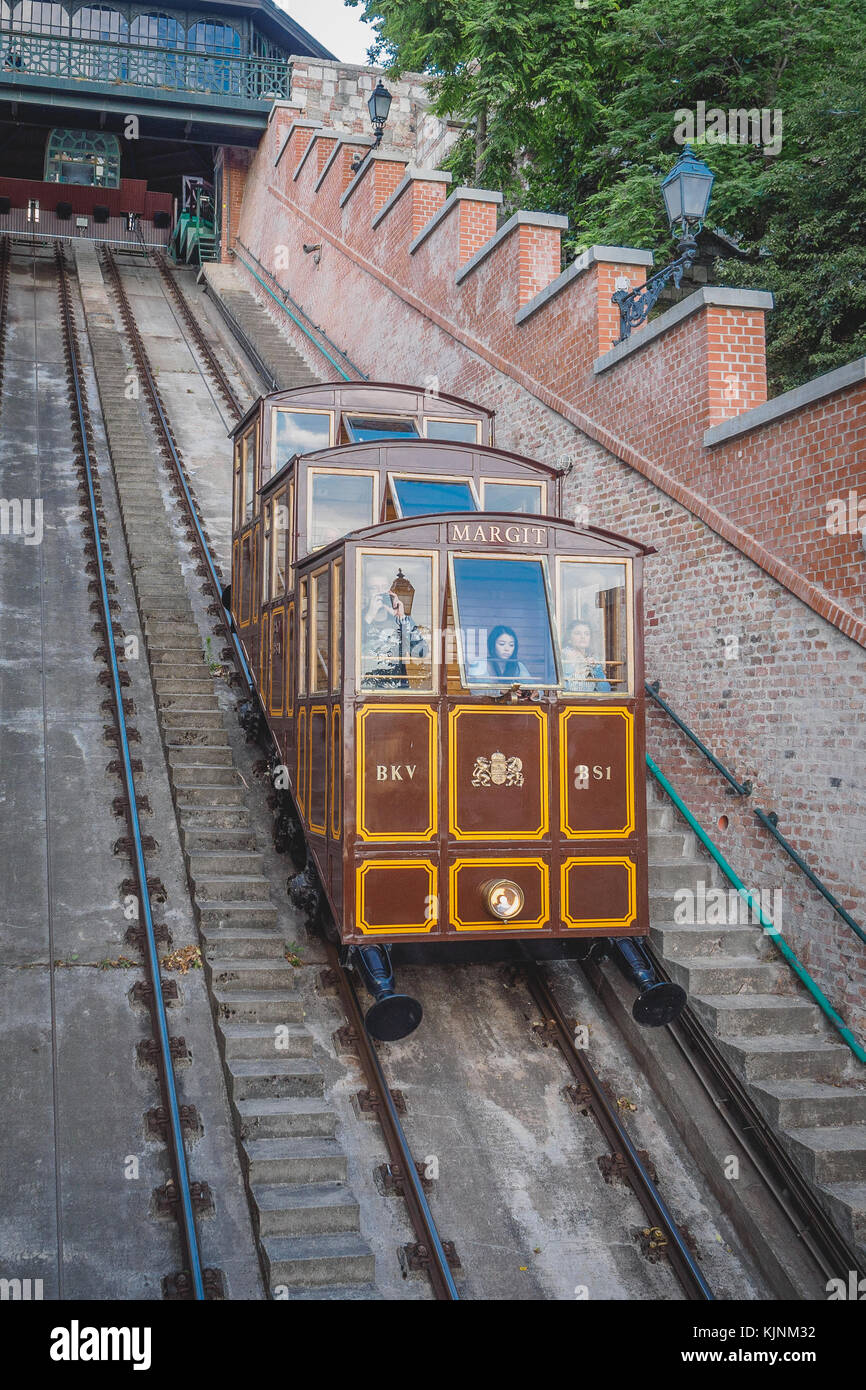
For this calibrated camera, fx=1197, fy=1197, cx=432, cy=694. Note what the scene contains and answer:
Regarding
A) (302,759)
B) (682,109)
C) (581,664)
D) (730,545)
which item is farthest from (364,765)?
(682,109)

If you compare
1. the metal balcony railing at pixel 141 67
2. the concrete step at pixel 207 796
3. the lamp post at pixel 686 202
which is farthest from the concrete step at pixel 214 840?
the metal balcony railing at pixel 141 67

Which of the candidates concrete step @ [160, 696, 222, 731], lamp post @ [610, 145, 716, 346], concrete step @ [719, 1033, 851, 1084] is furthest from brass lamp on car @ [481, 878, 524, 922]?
lamp post @ [610, 145, 716, 346]

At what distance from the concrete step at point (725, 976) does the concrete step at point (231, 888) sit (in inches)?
117

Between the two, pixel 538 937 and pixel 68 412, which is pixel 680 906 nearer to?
pixel 538 937

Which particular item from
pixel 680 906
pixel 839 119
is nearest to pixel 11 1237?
pixel 680 906

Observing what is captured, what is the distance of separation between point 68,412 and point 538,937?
552 inches

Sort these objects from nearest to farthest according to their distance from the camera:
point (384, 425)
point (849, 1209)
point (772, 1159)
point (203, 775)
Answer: point (849, 1209) < point (772, 1159) < point (203, 775) < point (384, 425)

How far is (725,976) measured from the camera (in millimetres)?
8055

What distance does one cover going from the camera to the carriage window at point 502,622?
7.46m

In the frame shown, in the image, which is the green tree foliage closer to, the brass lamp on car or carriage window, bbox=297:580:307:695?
carriage window, bbox=297:580:307:695

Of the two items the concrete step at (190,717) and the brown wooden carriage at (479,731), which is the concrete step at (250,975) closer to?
the brown wooden carriage at (479,731)

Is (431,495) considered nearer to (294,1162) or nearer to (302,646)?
(302,646)

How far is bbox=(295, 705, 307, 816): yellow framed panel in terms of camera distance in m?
8.50

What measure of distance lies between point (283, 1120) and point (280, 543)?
15.7ft
